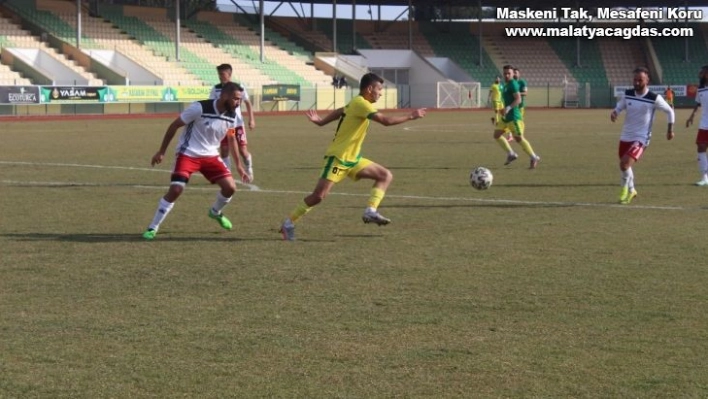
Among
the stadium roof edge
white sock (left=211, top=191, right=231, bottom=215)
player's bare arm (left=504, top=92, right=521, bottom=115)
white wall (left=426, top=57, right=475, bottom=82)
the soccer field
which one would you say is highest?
the stadium roof edge

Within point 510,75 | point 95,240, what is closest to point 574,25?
point 510,75

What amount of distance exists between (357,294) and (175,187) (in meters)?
3.66

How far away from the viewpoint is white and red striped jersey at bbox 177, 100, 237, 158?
11.3m

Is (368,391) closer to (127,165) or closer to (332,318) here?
(332,318)

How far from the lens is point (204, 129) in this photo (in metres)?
11.3

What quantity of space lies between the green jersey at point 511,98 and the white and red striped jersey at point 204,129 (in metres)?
11.2

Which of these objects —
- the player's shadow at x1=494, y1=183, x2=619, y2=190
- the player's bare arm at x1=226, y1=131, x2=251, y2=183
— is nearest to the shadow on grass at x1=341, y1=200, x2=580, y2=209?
the player's bare arm at x1=226, y1=131, x2=251, y2=183

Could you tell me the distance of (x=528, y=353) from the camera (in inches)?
250

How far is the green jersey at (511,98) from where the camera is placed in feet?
71.4

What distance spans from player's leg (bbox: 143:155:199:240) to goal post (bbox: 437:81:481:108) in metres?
62.6

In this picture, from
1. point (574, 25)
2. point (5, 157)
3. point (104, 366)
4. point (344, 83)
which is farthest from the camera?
point (574, 25)

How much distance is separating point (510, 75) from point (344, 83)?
151 ft

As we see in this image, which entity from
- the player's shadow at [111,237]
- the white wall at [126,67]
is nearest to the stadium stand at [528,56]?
the white wall at [126,67]

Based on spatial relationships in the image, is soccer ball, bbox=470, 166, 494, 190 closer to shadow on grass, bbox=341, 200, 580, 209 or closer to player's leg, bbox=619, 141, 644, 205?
shadow on grass, bbox=341, 200, 580, 209
